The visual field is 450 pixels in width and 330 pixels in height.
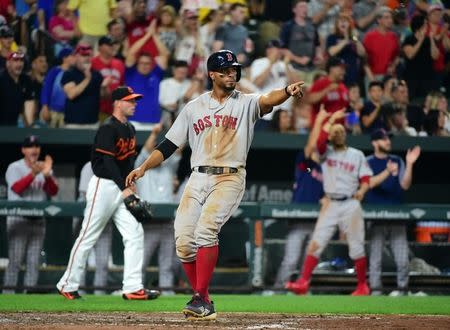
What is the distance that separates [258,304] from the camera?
8742 mm

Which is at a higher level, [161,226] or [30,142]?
[30,142]

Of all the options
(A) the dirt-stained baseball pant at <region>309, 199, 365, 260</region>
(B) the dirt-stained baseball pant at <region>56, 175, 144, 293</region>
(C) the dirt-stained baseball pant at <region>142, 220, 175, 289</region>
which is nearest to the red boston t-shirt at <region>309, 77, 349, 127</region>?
(A) the dirt-stained baseball pant at <region>309, 199, 365, 260</region>

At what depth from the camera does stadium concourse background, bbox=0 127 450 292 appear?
10.7 metres

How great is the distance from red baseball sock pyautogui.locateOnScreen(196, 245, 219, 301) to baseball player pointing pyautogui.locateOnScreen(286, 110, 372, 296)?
13.7 feet

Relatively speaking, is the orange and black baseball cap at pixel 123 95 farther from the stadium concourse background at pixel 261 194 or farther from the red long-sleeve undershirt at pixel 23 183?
the red long-sleeve undershirt at pixel 23 183

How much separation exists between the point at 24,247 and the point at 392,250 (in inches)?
163

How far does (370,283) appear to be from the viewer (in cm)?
1089

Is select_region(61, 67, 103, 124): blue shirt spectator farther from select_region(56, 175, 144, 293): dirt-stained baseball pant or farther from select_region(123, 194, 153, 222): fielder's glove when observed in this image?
select_region(123, 194, 153, 222): fielder's glove

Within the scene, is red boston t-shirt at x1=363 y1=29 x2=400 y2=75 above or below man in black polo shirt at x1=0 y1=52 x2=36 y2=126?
above

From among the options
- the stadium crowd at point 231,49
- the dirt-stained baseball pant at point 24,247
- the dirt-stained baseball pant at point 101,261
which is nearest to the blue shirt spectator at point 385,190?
the stadium crowd at point 231,49

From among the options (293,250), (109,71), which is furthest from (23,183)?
(293,250)

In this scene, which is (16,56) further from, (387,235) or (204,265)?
(204,265)

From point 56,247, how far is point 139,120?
92.4 inches

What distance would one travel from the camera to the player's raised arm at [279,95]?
6164 mm
